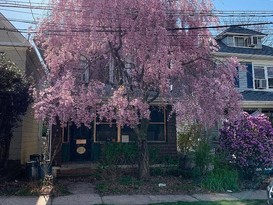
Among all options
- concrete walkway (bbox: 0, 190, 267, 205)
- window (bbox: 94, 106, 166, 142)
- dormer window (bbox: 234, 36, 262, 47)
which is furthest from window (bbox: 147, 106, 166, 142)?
dormer window (bbox: 234, 36, 262, 47)

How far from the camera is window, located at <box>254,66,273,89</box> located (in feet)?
67.8

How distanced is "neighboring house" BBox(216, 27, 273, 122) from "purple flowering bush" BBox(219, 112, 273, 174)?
23.5 feet

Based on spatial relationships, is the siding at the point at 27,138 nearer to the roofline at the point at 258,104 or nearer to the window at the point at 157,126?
the window at the point at 157,126

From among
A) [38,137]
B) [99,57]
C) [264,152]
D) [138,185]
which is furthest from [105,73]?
[38,137]

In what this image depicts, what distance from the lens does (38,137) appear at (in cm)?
1953

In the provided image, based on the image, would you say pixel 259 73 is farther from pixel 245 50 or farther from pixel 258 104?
pixel 258 104

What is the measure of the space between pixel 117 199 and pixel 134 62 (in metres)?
4.55

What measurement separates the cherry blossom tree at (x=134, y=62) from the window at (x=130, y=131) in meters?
4.06

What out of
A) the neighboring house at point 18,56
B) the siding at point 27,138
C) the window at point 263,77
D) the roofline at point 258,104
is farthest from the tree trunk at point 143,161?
the window at point 263,77

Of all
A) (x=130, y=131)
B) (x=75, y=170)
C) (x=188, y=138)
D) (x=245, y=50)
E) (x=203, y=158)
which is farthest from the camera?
(x=245, y=50)

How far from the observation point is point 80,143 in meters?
15.1

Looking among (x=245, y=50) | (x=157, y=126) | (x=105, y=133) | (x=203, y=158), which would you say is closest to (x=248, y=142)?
(x=203, y=158)

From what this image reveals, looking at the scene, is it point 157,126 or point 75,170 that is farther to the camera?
A: point 157,126

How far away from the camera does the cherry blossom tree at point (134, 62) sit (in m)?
9.49
